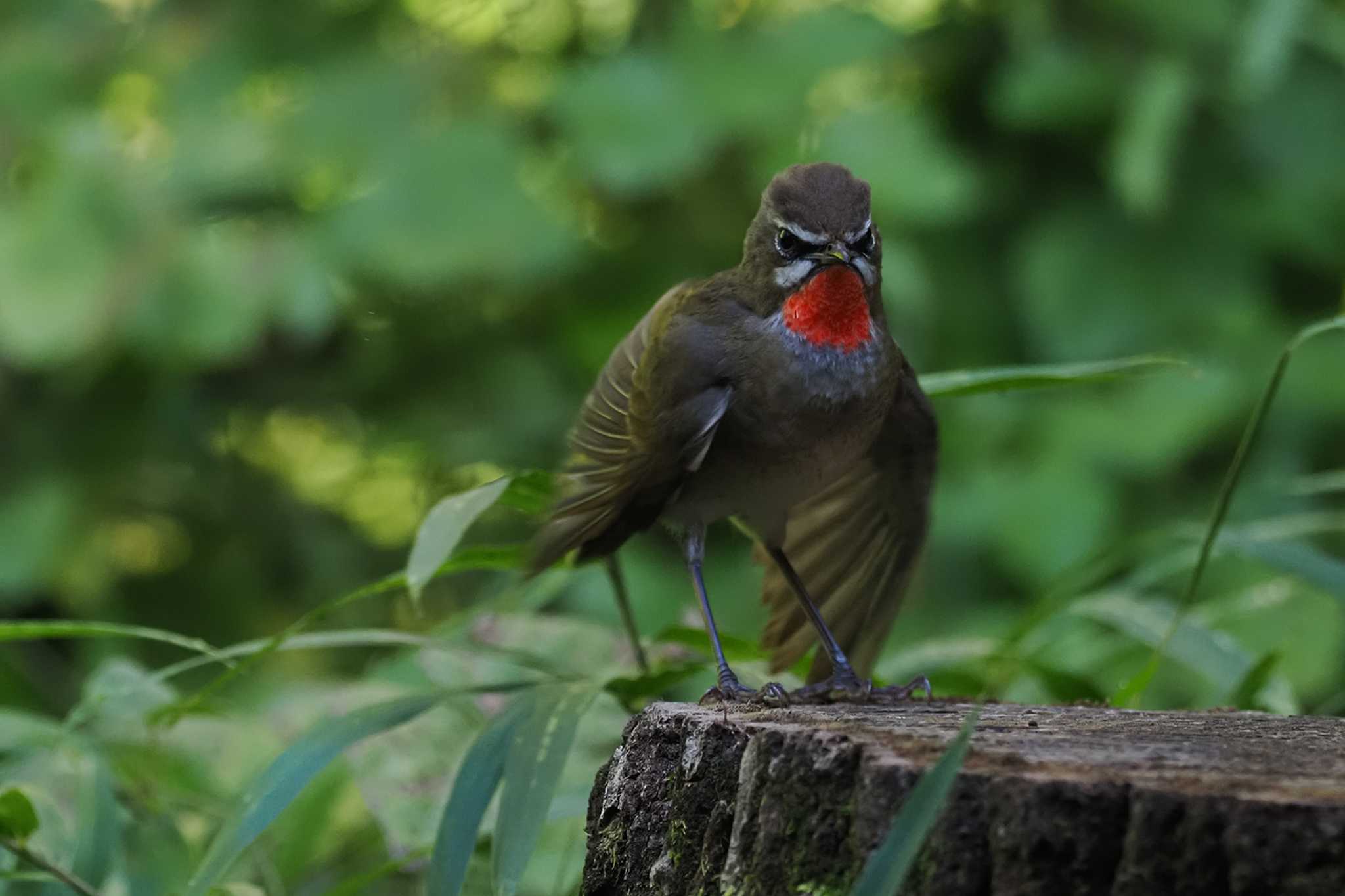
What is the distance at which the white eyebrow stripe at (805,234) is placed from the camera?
272 centimetres

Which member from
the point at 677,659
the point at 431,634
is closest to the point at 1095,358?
the point at 677,659

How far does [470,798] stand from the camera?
7.38 ft

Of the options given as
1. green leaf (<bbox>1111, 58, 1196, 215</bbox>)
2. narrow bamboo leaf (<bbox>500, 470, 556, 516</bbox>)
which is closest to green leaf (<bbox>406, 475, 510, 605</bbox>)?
narrow bamboo leaf (<bbox>500, 470, 556, 516</bbox>)

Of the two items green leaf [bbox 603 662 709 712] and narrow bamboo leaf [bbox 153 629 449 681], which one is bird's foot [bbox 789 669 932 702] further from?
narrow bamboo leaf [bbox 153 629 449 681]

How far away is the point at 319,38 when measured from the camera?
5129mm

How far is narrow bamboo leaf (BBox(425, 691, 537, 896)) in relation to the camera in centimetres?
214

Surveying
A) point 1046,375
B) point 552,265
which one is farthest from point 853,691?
point 552,265

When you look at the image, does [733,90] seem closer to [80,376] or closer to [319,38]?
[319,38]

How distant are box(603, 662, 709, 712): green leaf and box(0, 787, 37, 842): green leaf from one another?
877 mm

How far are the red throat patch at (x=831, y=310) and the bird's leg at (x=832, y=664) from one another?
49 centimetres

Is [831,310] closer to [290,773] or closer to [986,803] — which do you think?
[290,773]

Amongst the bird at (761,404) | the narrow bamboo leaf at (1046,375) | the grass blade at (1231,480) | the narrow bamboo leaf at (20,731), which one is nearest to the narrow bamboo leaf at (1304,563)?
the grass blade at (1231,480)

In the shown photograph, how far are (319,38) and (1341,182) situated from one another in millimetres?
3352

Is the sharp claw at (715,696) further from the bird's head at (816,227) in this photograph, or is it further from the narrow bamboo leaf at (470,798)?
the bird's head at (816,227)
